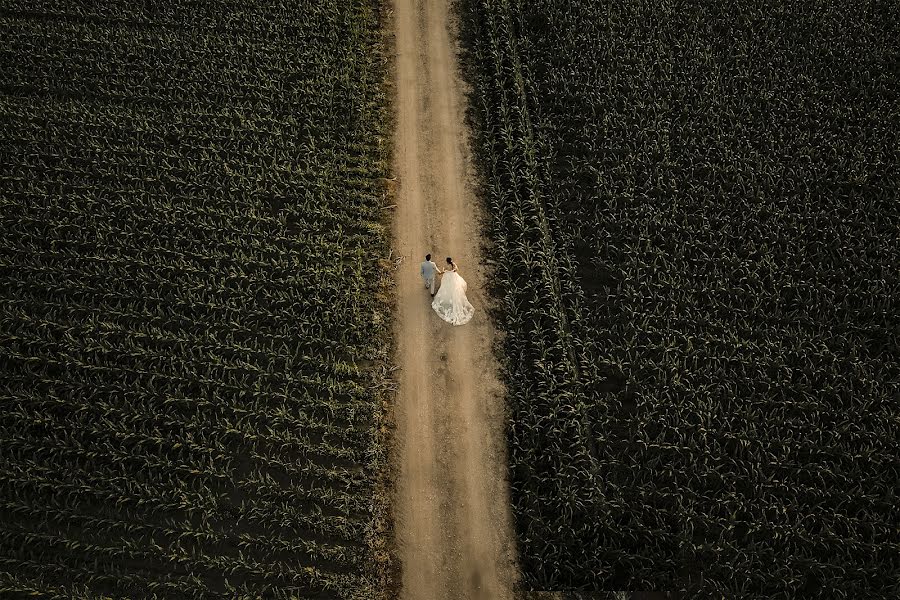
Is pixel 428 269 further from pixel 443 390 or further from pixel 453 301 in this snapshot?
pixel 443 390

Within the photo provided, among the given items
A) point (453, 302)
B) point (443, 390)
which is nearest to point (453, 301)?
point (453, 302)

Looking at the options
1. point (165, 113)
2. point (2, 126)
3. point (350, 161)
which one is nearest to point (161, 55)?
point (165, 113)

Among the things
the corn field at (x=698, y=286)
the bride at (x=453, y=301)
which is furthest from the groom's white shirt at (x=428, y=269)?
the corn field at (x=698, y=286)

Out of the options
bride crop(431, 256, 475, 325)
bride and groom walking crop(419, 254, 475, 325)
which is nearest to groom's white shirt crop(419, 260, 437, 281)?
bride and groom walking crop(419, 254, 475, 325)

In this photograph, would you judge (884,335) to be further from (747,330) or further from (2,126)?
(2,126)

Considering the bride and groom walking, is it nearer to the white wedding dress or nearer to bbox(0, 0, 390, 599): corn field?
the white wedding dress
